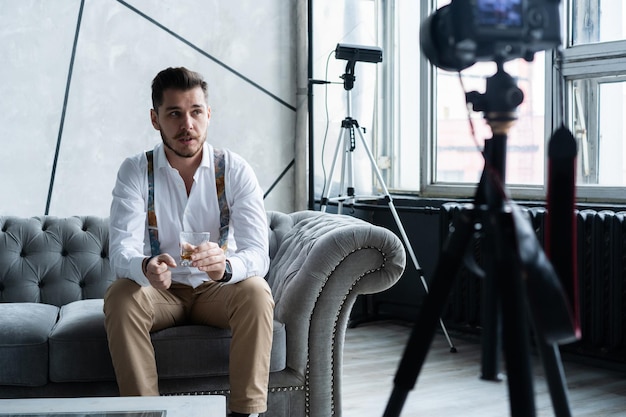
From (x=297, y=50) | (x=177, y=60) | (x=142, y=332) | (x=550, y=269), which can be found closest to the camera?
(x=550, y=269)

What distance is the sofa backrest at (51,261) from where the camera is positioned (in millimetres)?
2982

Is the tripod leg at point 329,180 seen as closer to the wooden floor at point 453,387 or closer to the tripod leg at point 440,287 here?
the wooden floor at point 453,387

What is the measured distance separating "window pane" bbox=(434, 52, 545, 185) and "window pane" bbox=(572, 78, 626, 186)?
26 centimetres

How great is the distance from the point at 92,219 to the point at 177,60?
4.47 ft

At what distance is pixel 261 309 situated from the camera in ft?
7.82

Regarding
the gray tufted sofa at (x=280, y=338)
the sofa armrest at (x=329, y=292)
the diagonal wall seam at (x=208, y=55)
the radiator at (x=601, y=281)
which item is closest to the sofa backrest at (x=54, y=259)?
the gray tufted sofa at (x=280, y=338)

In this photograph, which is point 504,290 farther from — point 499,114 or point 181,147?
point 181,147

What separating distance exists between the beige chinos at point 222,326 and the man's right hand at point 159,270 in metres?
0.10

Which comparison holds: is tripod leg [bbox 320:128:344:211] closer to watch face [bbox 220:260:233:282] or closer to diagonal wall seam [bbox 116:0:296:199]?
diagonal wall seam [bbox 116:0:296:199]

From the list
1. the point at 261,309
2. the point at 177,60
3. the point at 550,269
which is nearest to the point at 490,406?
the point at 261,309

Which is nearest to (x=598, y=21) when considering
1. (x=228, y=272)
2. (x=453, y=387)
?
(x=453, y=387)

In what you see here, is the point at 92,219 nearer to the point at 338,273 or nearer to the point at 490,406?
the point at 338,273

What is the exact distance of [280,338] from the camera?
2.49 meters

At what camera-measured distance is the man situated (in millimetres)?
2320
